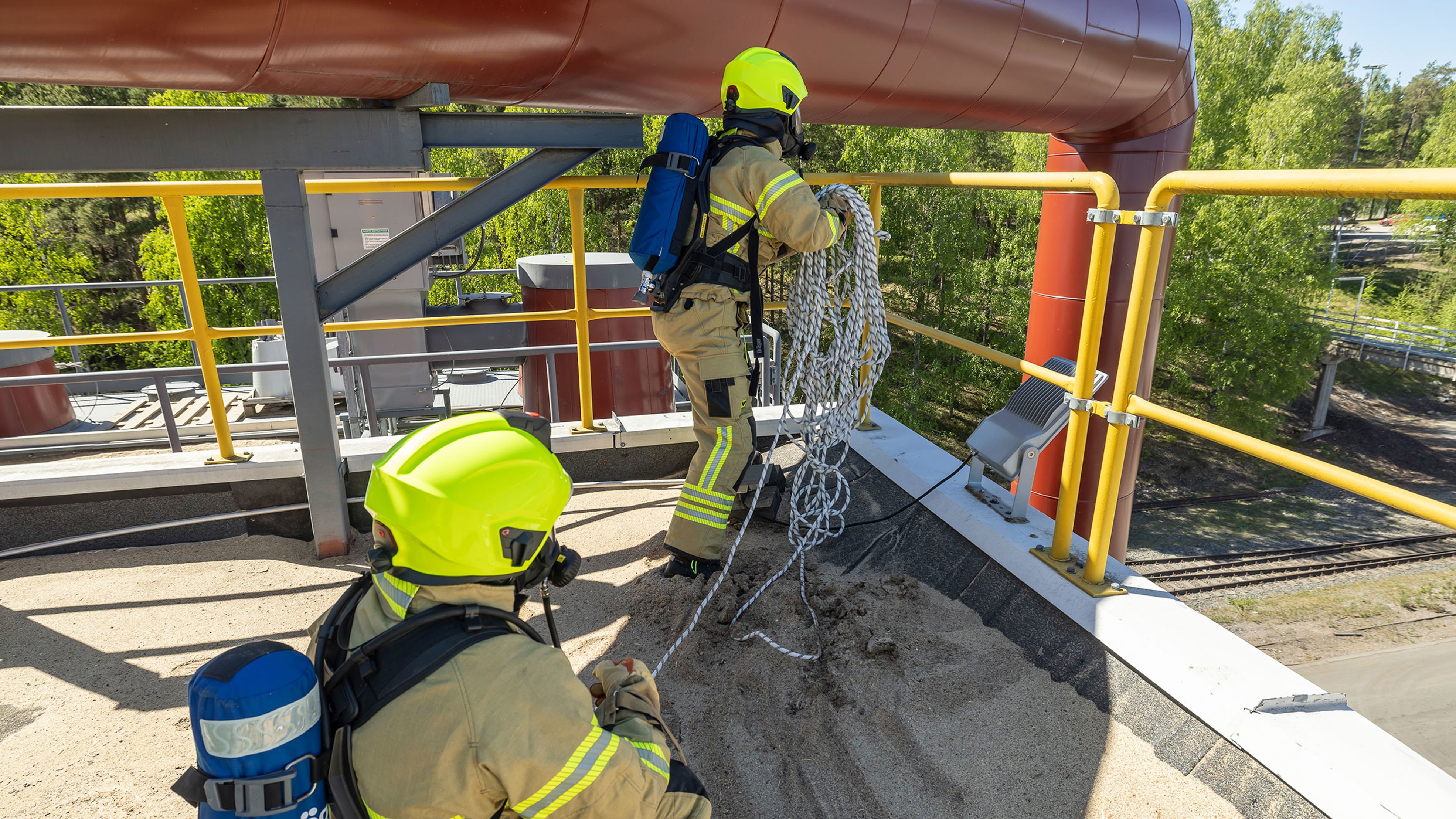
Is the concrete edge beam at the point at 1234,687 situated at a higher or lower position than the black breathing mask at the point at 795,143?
lower

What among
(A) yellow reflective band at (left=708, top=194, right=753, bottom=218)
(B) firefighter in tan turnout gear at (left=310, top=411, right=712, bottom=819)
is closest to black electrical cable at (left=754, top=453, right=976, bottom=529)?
(A) yellow reflective band at (left=708, top=194, right=753, bottom=218)

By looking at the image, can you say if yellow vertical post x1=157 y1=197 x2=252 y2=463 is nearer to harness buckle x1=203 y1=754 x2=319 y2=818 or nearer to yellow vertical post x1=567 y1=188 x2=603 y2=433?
yellow vertical post x1=567 y1=188 x2=603 y2=433

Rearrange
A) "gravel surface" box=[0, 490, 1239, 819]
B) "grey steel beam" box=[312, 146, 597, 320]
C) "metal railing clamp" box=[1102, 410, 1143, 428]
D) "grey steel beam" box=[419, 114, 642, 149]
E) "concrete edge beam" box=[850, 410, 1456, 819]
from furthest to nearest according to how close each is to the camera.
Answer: "grey steel beam" box=[312, 146, 597, 320]
"grey steel beam" box=[419, 114, 642, 149]
"metal railing clamp" box=[1102, 410, 1143, 428]
"gravel surface" box=[0, 490, 1239, 819]
"concrete edge beam" box=[850, 410, 1456, 819]

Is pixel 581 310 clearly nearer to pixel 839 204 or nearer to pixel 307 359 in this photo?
pixel 307 359

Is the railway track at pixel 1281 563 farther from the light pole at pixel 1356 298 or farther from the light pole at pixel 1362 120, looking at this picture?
the light pole at pixel 1362 120

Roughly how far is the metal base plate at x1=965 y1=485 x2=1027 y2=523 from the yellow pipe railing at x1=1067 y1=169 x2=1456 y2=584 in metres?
0.34

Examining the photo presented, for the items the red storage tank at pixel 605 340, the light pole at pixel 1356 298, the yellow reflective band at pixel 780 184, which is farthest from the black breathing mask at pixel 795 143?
the light pole at pixel 1356 298

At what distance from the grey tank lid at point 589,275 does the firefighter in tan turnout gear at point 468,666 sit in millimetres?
6854

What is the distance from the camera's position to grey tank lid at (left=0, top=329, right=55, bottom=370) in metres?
7.39

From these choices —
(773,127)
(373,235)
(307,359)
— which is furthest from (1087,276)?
(373,235)

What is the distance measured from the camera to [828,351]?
3324 mm

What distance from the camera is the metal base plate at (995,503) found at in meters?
3.00

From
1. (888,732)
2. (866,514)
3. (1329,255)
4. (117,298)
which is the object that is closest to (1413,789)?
(888,732)

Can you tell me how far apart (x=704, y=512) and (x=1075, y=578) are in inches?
52.0
